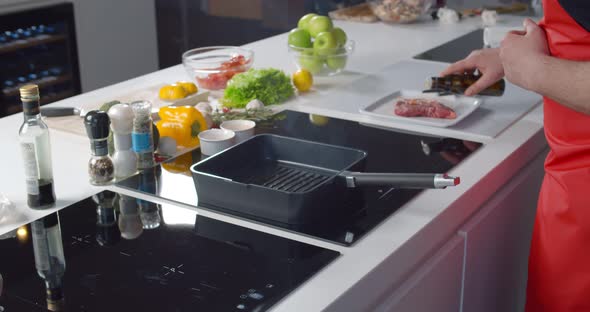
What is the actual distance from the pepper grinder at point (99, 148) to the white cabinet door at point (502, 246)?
648mm

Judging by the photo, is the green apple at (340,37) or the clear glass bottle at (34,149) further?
the green apple at (340,37)

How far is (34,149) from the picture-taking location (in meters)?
1.26

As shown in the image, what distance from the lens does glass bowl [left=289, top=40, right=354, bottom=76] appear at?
2137 millimetres

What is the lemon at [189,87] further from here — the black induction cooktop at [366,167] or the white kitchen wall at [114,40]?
the white kitchen wall at [114,40]

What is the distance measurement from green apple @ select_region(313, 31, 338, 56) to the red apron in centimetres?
75

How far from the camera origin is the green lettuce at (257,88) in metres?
1.86

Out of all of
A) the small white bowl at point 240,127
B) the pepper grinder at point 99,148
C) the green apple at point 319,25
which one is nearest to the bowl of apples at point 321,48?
the green apple at point 319,25

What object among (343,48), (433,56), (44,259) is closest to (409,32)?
(433,56)

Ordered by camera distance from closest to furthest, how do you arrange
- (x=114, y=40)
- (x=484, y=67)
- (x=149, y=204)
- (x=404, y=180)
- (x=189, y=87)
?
(x=404, y=180) < (x=149, y=204) < (x=484, y=67) < (x=189, y=87) < (x=114, y=40)

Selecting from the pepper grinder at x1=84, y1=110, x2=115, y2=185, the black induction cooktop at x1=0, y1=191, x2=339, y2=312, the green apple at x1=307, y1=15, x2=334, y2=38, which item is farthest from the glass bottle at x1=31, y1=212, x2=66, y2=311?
the green apple at x1=307, y1=15, x2=334, y2=38

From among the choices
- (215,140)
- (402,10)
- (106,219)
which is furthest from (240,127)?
(402,10)

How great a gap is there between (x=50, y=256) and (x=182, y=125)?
52cm

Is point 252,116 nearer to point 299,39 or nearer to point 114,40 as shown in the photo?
point 299,39

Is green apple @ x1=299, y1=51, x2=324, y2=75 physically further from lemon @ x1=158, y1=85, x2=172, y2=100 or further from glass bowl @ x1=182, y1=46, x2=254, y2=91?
lemon @ x1=158, y1=85, x2=172, y2=100
